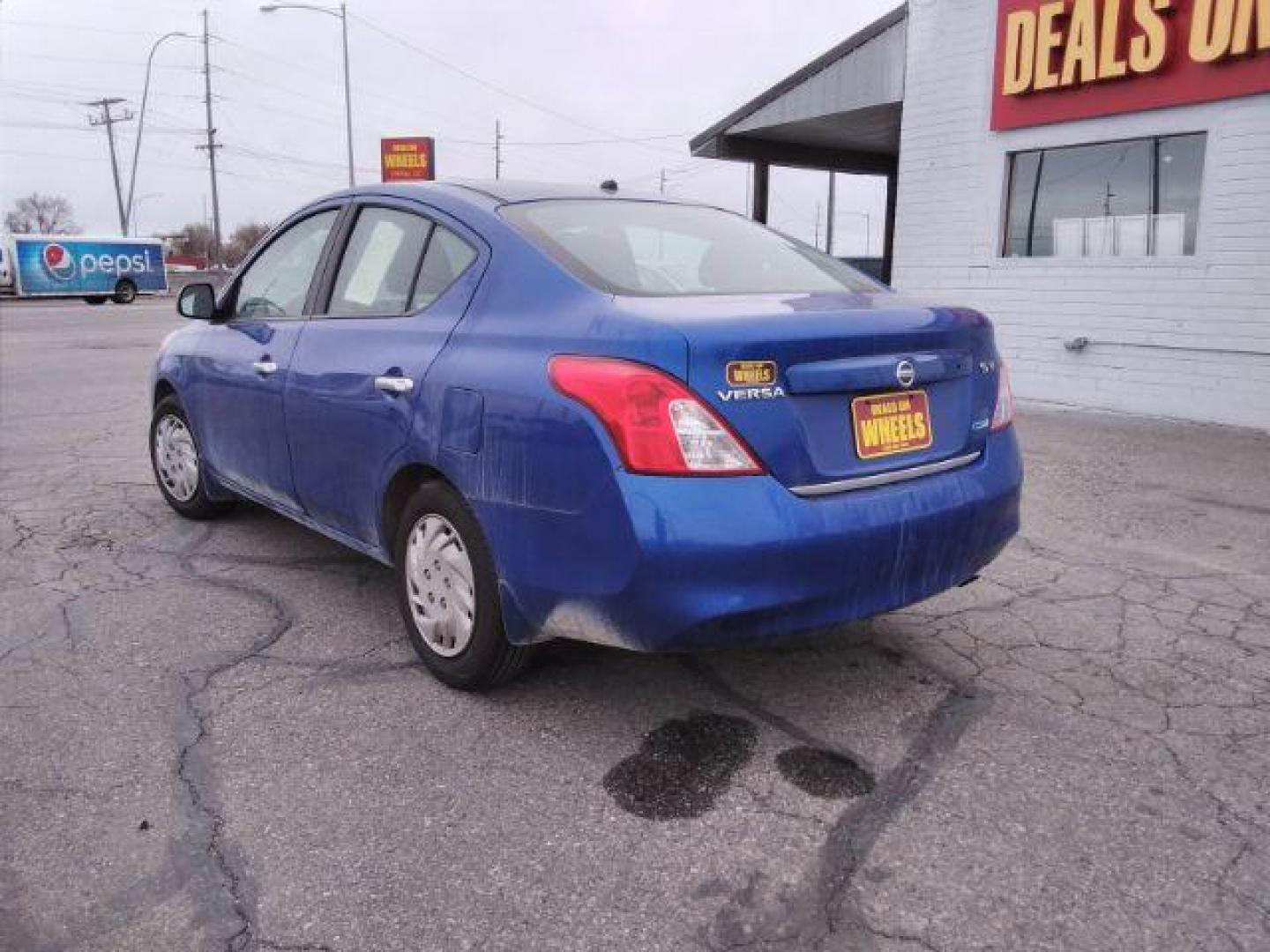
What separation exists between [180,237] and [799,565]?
306ft

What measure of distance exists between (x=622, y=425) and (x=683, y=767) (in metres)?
0.99

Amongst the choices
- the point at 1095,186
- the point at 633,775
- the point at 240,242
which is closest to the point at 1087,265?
the point at 1095,186

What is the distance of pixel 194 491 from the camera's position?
5113 millimetres

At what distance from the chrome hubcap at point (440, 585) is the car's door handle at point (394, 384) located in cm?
41

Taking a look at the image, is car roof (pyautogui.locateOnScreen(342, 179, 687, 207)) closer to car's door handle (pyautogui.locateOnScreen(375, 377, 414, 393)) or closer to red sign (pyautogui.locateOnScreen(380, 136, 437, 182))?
car's door handle (pyautogui.locateOnScreen(375, 377, 414, 393))

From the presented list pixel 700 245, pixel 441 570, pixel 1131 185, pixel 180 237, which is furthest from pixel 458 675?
pixel 180 237

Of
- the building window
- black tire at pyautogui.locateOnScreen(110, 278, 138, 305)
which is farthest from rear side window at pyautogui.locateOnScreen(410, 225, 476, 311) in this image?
black tire at pyautogui.locateOnScreen(110, 278, 138, 305)

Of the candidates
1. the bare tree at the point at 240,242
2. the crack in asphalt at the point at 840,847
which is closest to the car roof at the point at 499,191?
the crack in asphalt at the point at 840,847

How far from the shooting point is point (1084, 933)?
6.77ft

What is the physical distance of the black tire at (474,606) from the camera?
2943mm

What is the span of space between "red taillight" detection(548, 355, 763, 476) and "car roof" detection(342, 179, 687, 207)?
1.16m

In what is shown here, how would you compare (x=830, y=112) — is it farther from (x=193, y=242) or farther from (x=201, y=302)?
(x=193, y=242)

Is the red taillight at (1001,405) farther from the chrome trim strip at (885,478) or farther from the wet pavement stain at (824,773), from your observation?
the wet pavement stain at (824,773)

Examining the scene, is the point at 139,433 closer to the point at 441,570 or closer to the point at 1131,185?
the point at 441,570
